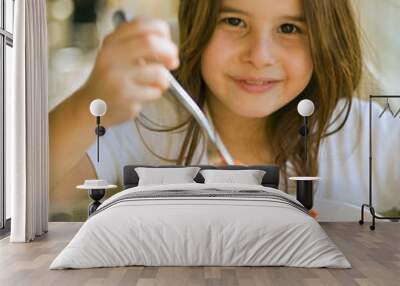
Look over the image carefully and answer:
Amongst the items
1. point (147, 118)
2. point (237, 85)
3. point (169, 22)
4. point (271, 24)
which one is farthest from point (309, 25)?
point (147, 118)

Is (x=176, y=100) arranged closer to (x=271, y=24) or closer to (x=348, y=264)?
(x=271, y=24)

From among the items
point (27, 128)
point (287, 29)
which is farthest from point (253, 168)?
point (27, 128)

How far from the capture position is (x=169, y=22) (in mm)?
7996

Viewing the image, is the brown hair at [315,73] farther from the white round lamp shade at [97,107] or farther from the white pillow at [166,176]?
the white round lamp shade at [97,107]

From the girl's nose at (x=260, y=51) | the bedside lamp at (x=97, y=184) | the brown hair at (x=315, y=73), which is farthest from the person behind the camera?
the brown hair at (x=315, y=73)

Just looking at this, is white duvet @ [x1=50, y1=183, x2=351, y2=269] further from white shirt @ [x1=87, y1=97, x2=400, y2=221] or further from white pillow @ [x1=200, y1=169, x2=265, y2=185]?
white shirt @ [x1=87, y1=97, x2=400, y2=221]

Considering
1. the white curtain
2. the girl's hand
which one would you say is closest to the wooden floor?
the white curtain

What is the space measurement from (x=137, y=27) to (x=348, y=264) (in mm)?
4380

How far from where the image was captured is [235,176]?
7270mm

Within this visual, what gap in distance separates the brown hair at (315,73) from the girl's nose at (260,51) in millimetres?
531

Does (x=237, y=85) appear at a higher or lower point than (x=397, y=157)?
higher

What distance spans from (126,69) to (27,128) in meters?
1.86

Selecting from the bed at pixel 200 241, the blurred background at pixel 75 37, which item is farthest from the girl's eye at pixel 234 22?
the bed at pixel 200 241

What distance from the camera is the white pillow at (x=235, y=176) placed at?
284 inches
